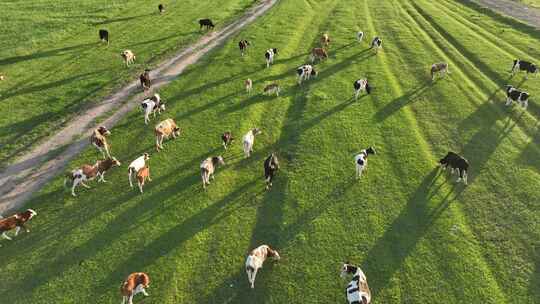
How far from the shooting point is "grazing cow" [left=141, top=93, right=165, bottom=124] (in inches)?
1064

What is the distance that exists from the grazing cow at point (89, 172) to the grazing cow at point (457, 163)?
1865cm

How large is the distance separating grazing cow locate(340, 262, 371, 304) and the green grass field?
2.27 feet

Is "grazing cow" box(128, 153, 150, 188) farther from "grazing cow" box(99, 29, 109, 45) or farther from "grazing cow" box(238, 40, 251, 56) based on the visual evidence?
"grazing cow" box(99, 29, 109, 45)

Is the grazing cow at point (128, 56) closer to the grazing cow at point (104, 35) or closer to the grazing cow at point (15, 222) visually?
the grazing cow at point (104, 35)

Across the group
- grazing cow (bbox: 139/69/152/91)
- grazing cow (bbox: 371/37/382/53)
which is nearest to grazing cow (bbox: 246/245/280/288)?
grazing cow (bbox: 139/69/152/91)

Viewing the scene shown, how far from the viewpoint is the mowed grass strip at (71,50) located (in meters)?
29.0

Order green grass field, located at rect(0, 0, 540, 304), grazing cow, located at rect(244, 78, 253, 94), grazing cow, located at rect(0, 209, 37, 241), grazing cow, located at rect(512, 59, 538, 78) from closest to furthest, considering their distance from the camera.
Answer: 1. green grass field, located at rect(0, 0, 540, 304)
2. grazing cow, located at rect(0, 209, 37, 241)
3. grazing cow, located at rect(244, 78, 253, 94)
4. grazing cow, located at rect(512, 59, 538, 78)

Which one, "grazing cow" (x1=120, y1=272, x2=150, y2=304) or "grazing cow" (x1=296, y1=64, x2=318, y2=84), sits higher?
"grazing cow" (x1=296, y1=64, x2=318, y2=84)

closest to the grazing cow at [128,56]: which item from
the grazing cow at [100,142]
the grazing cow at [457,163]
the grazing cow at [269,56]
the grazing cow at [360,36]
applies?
the grazing cow at [269,56]

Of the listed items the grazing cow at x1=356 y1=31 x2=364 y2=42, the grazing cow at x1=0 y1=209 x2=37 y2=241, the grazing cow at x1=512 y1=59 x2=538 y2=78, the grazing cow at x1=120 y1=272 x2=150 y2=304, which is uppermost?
the grazing cow at x1=356 y1=31 x2=364 y2=42

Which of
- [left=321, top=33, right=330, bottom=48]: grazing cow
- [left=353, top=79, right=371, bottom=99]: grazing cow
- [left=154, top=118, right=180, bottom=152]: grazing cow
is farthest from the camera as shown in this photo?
[left=321, top=33, right=330, bottom=48]: grazing cow

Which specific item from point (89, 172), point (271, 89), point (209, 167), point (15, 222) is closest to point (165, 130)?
point (209, 167)

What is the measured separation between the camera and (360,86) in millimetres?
29812

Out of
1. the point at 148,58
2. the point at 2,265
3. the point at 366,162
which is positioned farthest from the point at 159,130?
the point at 148,58
